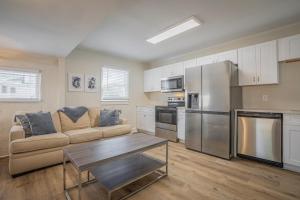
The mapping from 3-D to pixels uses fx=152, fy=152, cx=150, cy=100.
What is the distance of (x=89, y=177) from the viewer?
7.25 ft

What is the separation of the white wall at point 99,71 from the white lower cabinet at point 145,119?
17 cm

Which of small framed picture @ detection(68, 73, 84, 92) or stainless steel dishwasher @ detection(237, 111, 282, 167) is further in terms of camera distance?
small framed picture @ detection(68, 73, 84, 92)

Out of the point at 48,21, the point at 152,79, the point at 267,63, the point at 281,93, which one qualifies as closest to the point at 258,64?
the point at 267,63

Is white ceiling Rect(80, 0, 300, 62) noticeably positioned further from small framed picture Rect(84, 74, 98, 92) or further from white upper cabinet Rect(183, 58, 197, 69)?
small framed picture Rect(84, 74, 98, 92)

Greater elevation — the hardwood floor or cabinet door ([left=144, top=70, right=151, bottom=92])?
cabinet door ([left=144, top=70, right=151, bottom=92])

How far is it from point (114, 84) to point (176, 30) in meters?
2.66

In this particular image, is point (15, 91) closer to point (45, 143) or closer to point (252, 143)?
point (45, 143)

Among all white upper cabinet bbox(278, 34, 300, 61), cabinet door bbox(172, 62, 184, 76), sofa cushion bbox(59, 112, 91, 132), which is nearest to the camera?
white upper cabinet bbox(278, 34, 300, 61)

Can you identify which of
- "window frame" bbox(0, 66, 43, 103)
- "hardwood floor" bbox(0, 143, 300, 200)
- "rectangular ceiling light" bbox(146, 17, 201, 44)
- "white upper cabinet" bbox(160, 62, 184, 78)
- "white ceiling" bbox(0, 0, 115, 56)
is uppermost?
"rectangular ceiling light" bbox(146, 17, 201, 44)

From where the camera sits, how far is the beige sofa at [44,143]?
2264 mm

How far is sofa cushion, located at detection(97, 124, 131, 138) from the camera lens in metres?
3.25

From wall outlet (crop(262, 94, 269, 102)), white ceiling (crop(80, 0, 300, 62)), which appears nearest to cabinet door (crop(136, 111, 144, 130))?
white ceiling (crop(80, 0, 300, 62))

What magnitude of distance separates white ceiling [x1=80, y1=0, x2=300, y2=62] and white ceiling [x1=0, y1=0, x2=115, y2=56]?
0.50 m

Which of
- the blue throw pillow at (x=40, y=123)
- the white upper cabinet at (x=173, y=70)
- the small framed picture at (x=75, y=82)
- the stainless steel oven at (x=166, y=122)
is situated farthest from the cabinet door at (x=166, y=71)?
the blue throw pillow at (x=40, y=123)
